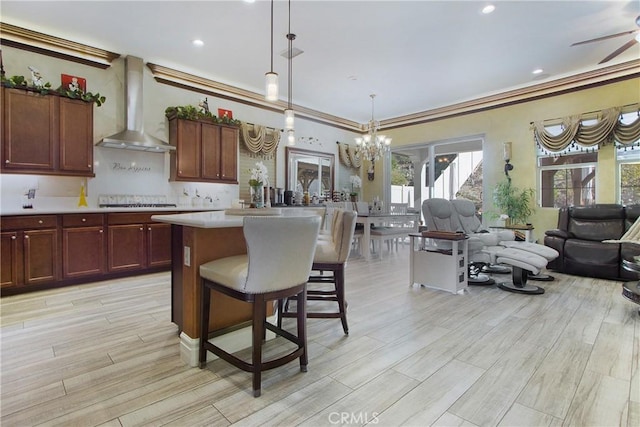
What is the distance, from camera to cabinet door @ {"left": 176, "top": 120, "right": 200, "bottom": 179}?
16.4ft

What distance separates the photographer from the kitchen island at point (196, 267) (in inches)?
80.7

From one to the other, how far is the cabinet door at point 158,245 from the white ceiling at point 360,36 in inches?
100

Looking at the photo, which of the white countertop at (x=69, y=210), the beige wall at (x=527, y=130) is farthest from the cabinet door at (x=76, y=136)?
the beige wall at (x=527, y=130)

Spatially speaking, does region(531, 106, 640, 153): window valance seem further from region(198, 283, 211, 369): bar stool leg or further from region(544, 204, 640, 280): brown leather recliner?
region(198, 283, 211, 369): bar stool leg

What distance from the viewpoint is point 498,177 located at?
6316 mm

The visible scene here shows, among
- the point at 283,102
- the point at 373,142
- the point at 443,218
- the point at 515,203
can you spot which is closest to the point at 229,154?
the point at 283,102

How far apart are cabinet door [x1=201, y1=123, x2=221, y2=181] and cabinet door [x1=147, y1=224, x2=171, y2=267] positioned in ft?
3.76

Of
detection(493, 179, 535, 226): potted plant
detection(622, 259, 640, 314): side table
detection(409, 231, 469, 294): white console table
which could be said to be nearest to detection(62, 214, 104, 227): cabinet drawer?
detection(409, 231, 469, 294): white console table

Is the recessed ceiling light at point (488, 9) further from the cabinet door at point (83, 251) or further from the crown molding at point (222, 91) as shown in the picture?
the cabinet door at point (83, 251)

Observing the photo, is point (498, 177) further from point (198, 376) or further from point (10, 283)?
point (10, 283)

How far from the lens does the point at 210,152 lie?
17.4ft

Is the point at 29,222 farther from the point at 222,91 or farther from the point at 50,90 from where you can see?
the point at 222,91

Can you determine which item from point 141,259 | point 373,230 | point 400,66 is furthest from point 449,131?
point 141,259

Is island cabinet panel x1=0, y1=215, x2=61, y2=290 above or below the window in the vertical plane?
below
